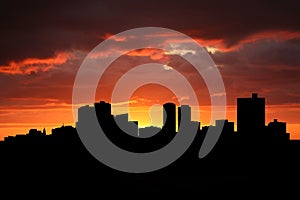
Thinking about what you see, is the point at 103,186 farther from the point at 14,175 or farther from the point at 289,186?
the point at 289,186

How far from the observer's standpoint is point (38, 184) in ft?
624

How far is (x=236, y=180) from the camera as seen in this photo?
637 ft

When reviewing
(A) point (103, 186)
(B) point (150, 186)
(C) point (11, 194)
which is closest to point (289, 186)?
(B) point (150, 186)

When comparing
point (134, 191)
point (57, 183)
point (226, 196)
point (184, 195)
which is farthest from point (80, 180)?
point (226, 196)

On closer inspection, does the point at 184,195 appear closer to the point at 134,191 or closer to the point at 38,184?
the point at 134,191

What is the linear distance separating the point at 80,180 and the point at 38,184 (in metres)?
16.0

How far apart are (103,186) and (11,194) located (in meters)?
32.9

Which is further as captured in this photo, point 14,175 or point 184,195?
point 14,175

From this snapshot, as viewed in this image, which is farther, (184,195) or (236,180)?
(236,180)

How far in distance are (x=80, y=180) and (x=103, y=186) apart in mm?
10023

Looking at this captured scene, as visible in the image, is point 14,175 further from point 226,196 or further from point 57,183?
point 226,196

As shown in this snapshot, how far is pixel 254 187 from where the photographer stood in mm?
187875

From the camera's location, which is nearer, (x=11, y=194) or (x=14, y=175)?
(x=11, y=194)

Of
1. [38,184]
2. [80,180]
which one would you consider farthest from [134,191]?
[38,184]
